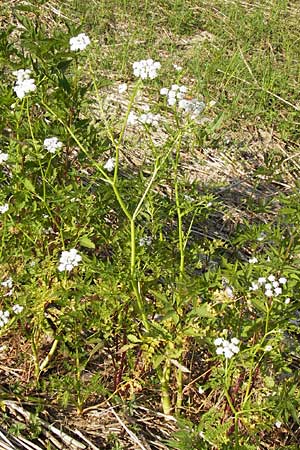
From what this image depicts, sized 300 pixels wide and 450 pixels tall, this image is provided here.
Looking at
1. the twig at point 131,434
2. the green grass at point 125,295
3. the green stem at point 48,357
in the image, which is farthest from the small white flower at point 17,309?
the twig at point 131,434

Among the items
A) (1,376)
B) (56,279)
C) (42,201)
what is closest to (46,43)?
(42,201)

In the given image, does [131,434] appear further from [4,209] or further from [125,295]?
[4,209]

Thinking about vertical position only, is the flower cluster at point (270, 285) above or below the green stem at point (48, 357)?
Result: above

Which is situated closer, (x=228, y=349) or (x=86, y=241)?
(x=228, y=349)

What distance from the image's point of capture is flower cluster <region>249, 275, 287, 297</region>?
7.64 ft

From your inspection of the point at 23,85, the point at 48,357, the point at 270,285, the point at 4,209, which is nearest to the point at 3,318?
the point at 48,357

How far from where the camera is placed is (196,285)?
248 cm

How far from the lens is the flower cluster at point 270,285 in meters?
2.33

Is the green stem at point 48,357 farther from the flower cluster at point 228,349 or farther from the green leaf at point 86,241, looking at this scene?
the flower cluster at point 228,349

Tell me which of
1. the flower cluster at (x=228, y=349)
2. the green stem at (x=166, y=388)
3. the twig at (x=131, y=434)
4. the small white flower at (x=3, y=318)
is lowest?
the twig at (x=131, y=434)

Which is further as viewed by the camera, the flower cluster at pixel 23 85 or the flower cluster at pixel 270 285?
the flower cluster at pixel 23 85

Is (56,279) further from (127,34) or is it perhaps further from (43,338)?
(127,34)

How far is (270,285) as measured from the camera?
2.35 metres

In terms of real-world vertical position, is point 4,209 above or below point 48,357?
above
